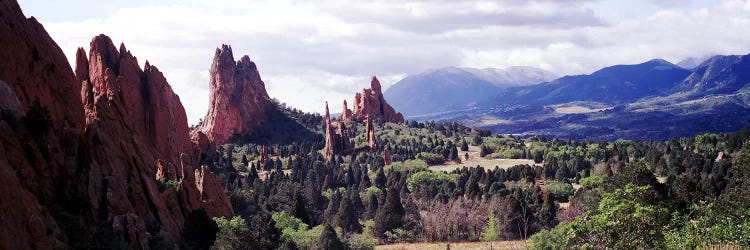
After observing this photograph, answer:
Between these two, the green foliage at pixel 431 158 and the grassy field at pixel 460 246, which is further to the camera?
the green foliage at pixel 431 158

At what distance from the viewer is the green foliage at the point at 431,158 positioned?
18975 centimetres

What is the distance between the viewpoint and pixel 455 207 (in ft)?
343

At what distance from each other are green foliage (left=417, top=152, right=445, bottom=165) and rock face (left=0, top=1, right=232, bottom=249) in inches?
4903

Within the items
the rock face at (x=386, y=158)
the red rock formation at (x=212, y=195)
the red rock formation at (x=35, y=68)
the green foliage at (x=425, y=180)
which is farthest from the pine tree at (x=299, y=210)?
the rock face at (x=386, y=158)

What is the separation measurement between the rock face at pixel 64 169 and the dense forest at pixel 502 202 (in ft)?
17.4

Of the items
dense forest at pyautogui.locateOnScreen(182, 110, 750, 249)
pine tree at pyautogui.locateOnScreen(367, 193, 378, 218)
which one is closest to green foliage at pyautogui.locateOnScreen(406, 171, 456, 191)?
dense forest at pyautogui.locateOnScreen(182, 110, 750, 249)

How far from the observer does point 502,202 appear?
10719cm

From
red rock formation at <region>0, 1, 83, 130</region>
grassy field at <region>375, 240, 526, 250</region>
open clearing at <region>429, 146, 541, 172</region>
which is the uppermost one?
red rock formation at <region>0, 1, 83, 130</region>

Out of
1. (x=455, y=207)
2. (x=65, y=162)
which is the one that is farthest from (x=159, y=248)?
(x=455, y=207)

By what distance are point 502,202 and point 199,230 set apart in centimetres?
6128

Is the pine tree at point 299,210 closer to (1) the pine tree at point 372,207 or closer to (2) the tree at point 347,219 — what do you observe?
(2) the tree at point 347,219

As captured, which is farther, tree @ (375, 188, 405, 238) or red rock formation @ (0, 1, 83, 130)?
tree @ (375, 188, 405, 238)

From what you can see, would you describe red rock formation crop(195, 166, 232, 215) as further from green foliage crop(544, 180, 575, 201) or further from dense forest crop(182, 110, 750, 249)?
green foliage crop(544, 180, 575, 201)

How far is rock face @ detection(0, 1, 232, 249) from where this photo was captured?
1389 inches
